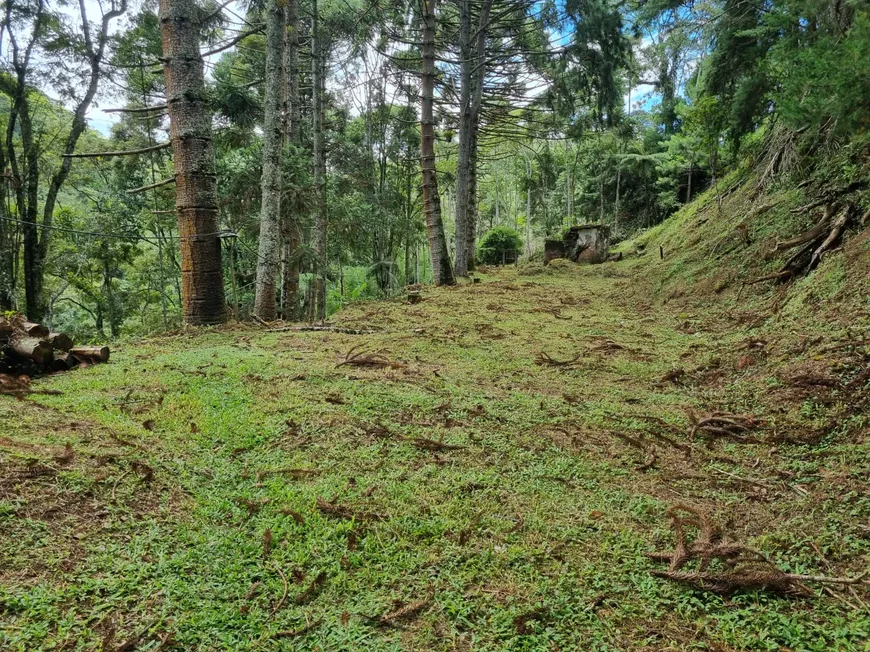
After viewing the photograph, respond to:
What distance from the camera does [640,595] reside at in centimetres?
153

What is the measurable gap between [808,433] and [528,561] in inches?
74.4

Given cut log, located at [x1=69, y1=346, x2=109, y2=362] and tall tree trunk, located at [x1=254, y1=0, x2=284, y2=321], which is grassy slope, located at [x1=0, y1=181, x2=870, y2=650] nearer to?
cut log, located at [x1=69, y1=346, x2=109, y2=362]

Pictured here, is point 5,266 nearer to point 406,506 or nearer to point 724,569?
point 406,506

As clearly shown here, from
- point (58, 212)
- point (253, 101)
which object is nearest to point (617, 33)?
point (253, 101)

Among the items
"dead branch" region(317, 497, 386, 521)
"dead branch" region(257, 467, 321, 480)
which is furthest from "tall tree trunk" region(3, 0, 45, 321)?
"dead branch" region(317, 497, 386, 521)

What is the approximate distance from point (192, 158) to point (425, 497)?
4554mm

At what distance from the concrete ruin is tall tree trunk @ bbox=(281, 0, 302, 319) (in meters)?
8.67

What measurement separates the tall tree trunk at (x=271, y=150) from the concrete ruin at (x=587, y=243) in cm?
1016

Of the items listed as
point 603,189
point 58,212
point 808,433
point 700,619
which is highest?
point 603,189

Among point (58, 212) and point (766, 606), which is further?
point (58, 212)

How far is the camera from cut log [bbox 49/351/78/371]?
3.64 meters

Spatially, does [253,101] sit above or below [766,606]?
above

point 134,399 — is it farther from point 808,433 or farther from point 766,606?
point 808,433

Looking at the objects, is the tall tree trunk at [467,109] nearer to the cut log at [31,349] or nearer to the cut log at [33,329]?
the cut log at [33,329]
